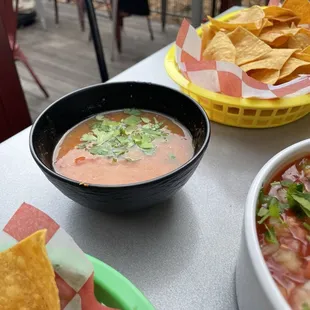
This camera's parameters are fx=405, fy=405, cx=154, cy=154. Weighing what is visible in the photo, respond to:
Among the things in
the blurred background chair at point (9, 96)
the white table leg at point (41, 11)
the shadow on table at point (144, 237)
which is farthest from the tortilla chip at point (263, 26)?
the white table leg at point (41, 11)

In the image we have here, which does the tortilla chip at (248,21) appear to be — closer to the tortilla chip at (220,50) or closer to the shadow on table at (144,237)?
the tortilla chip at (220,50)

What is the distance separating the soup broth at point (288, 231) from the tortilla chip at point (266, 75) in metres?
0.33

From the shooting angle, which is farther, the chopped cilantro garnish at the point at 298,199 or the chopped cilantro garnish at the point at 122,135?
the chopped cilantro garnish at the point at 122,135

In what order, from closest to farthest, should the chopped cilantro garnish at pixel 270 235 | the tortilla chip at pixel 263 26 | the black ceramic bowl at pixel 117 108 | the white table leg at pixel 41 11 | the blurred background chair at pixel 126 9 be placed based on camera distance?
the chopped cilantro garnish at pixel 270 235 → the black ceramic bowl at pixel 117 108 → the tortilla chip at pixel 263 26 → the blurred background chair at pixel 126 9 → the white table leg at pixel 41 11

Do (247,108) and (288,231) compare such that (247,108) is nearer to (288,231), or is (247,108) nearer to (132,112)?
(132,112)

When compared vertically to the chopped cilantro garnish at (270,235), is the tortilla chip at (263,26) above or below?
above

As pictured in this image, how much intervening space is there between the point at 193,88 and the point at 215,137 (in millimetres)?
124

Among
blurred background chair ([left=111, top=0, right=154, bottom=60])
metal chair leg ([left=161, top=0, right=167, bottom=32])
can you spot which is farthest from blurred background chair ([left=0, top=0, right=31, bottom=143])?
metal chair leg ([left=161, top=0, right=167, bottom=32])

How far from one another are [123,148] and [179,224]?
0.18 metres

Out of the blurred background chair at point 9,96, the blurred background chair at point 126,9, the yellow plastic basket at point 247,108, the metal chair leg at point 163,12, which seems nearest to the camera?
the yellow plastic basket at point 247,108

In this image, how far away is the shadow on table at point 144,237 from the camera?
0.64m

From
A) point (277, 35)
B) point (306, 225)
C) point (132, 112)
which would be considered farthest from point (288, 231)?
point (277, 35)

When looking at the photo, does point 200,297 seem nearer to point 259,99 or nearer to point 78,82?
point 259,99

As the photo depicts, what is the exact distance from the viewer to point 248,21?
44.6 inches
